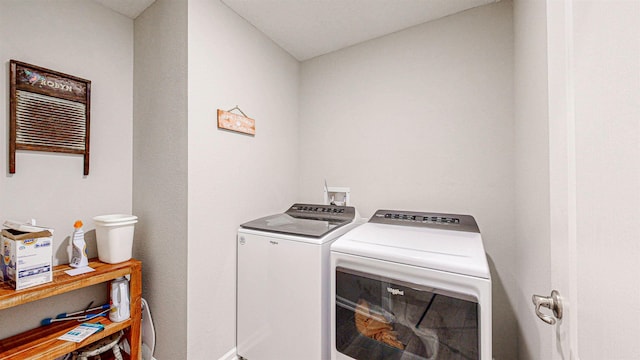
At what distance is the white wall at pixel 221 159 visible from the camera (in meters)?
1.43

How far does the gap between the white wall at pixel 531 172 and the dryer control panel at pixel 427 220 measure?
0.90ft

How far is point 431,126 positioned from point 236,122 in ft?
4.97

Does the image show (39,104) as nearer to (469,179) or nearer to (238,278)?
(238,278)

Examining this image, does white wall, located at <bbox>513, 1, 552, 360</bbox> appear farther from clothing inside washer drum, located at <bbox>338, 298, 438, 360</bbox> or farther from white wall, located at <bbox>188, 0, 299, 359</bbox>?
white wall, located at <bbox>188, 0, 299, 359</bbox>

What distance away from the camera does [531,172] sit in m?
1.15

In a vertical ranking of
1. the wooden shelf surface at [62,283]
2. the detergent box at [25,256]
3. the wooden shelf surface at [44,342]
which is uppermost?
the detergent box at [25,256]

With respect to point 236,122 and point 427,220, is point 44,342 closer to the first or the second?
point 236,122

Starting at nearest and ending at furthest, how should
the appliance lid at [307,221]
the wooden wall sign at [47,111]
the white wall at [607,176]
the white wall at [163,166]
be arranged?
1. the white wall at [607,176]
2. the wooden wall sign at [47,111]
3. the white wall at [163,166]
4. the appliance lid at [307,221]

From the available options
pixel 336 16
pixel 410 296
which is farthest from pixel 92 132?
pixel 410 296

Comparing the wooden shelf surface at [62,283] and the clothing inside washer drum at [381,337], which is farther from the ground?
the wooden shelf surface at [62,283]

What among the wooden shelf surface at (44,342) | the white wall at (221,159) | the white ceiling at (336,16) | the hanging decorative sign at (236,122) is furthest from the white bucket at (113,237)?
the white ceiling at (336,16)

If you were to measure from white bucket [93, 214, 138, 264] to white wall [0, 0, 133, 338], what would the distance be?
0.76ft

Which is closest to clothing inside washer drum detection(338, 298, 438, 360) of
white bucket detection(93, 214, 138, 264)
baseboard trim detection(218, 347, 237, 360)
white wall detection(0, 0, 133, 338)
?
baseboard trim detection(218, 347, 237, 360)

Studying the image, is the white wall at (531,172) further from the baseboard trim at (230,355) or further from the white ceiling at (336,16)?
the baseboard trim at (230,355)
